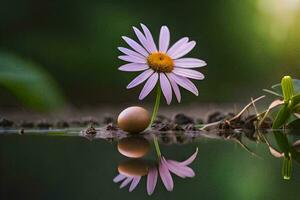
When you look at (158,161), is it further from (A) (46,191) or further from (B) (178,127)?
(B) (178,127)

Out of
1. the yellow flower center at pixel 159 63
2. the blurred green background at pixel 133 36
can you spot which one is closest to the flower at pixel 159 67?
the yellow flower center at pixel 159 63

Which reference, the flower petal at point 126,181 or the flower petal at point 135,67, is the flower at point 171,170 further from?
the flower petal at point 135,67

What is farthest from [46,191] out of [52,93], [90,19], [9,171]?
[90,19]

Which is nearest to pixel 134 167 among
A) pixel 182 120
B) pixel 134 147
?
pixel 134 147

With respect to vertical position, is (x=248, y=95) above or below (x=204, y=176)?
above

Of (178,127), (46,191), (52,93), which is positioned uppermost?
(52,93)
